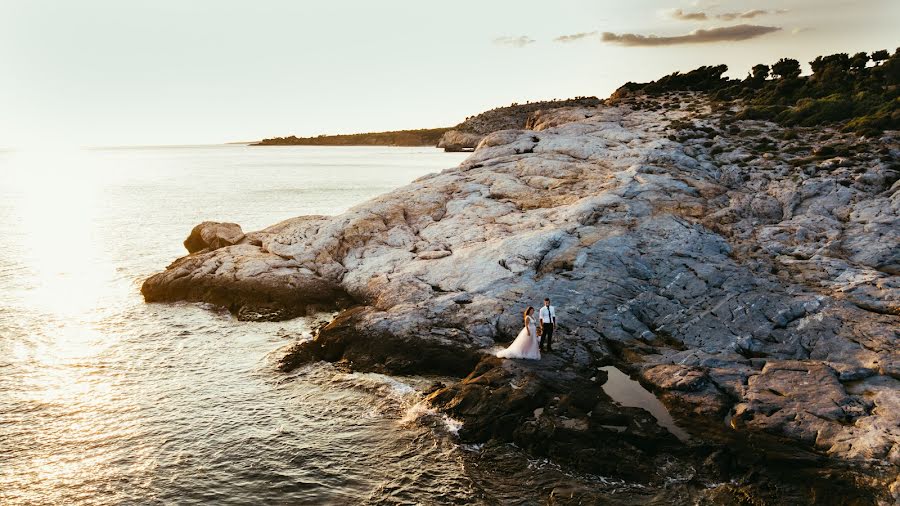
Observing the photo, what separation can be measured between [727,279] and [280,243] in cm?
2743

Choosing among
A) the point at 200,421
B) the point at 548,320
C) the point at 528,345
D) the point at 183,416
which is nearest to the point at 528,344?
the point at 528,345

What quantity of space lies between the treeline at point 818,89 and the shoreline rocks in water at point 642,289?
→ 3.29 m

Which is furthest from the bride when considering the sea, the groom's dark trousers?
the sea

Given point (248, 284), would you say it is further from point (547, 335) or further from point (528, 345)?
point (547, 335)

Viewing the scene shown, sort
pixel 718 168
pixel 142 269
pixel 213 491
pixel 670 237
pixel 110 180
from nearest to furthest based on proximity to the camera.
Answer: pixel 213 491, pixel 670 237, pixel 718 168, pixel 142 269, pixel 110 180

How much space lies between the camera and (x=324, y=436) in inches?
816

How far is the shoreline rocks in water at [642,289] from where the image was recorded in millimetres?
19781

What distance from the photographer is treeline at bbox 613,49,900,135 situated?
50062 millimetres

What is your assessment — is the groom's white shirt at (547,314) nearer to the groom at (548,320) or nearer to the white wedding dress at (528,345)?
the groom at (548,320)

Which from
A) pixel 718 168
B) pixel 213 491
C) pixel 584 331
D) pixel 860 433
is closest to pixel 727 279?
pixel 584 331

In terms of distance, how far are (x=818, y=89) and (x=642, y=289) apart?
42.3 meters

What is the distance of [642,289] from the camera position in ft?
96.5

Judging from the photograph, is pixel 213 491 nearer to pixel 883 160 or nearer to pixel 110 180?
pixel 883 160

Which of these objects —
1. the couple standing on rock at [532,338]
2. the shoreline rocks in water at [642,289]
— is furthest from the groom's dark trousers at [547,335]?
the shoreline rocks in water at [642,289]
